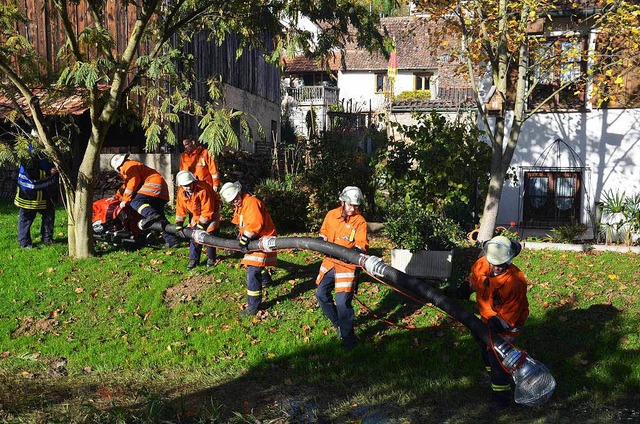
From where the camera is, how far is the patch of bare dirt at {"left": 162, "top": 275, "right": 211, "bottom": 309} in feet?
30.7

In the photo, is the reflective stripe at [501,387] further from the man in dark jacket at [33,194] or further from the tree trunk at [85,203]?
the man in dark jacket at [33,194]

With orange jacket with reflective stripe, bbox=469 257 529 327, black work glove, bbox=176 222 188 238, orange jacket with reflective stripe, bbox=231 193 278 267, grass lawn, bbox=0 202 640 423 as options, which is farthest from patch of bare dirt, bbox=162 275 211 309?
orange jacket with reflective stripe, bbox=469 257 529 327

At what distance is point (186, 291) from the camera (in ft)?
31.5

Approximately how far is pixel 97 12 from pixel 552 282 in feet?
26.3

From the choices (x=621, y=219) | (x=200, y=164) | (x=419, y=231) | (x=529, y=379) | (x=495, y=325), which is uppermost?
(x=200, y=164)

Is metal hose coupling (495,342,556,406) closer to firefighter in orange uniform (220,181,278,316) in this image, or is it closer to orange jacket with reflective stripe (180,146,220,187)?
firefighter in orange uniform (220,181,278,316)

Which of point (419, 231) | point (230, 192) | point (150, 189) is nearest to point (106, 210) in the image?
point (150, 189)

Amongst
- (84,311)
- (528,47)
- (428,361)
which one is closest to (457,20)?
(528,47)

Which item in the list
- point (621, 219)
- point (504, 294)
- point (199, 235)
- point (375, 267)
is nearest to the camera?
point (504, 294)

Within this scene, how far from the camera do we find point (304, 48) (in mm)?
10211

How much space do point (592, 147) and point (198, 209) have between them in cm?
916

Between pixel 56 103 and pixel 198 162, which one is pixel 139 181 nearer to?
pixel 198 162

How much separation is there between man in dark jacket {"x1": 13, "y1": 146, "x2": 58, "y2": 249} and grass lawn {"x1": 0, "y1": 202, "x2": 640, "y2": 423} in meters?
0.47

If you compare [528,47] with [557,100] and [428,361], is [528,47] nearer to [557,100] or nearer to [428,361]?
[557,100]
